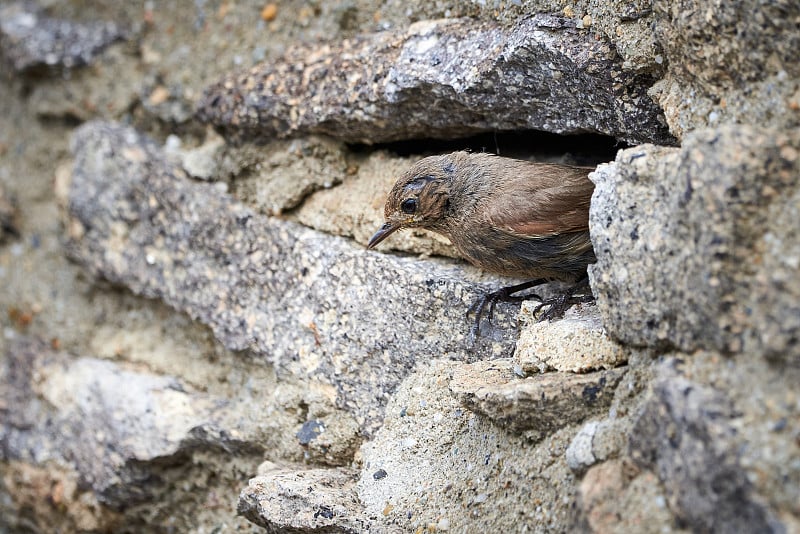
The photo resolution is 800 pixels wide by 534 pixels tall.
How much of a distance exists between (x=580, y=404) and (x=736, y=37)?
1.26 meters

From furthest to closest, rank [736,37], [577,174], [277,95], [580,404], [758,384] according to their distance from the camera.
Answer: [277,95] < [577,174] < [580,404] < [736,37] < [758,384]

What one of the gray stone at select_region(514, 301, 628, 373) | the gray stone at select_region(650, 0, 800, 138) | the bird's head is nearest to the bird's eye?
the bird's head

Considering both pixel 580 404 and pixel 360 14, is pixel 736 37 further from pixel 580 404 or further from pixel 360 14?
pixel 360 14

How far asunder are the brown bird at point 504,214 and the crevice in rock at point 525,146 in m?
0.30

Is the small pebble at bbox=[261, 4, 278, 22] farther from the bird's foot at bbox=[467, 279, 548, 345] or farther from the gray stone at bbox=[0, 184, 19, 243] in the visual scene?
the gray stone at bbox=[0, 184, 19, 243]

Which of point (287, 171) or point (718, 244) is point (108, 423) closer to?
point (287, 171)

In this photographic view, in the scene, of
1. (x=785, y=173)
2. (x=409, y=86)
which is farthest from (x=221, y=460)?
(x=785, y=173)

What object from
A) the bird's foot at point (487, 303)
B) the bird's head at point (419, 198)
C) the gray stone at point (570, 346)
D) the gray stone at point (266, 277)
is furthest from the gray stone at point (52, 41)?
the gray stone at point (570, 346)

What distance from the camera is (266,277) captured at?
418 centimetres

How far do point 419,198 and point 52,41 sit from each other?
2.83 meters

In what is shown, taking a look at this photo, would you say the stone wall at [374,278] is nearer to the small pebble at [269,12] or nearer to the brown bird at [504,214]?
the small pebble at [269,12]

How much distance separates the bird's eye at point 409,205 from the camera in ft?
12.4

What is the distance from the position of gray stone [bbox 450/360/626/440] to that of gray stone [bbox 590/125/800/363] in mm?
219

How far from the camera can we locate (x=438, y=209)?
3.84 meters
